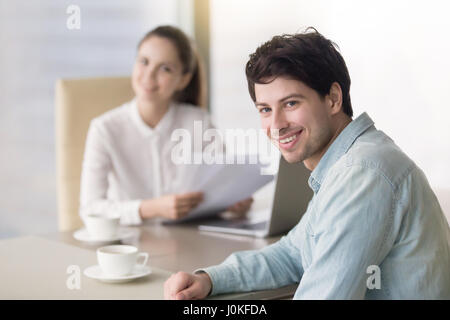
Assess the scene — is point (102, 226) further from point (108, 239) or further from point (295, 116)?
point (295, 116)

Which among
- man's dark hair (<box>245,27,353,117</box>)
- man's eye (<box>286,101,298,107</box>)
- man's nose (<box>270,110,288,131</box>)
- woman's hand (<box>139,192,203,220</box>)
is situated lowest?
woman's hand (<box>139,192,203,220</box>)

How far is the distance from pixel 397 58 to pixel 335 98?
5.70 feet

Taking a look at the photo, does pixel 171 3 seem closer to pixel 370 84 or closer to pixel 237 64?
pixel 237 64

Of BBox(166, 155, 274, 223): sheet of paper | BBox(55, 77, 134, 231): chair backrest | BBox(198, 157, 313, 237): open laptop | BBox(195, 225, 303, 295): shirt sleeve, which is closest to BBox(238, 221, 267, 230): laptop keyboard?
BBox(198, 157, 313, 237): open laptop

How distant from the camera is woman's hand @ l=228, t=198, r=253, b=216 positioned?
2.06 meters

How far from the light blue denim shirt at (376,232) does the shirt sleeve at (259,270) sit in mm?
209

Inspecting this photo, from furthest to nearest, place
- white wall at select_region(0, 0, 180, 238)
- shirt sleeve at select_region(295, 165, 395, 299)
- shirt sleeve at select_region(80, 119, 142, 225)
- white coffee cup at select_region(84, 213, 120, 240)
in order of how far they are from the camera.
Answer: white wall at select_region(0, 0, 180, 238)
shirt sleeve at select_region(80, 119, 142, 225)
white coffee cup at select_region(84, 213, 120, 240)
shirt sleeve at select_region(295, 165, 395, 299)

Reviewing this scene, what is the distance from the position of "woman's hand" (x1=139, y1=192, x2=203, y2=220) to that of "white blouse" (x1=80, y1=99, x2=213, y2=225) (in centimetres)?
34

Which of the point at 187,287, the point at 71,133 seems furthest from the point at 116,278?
the point at 71,133

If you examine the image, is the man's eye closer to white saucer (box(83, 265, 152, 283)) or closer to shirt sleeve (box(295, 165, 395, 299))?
shirt sleeve (box(295, 165, 395, 299))

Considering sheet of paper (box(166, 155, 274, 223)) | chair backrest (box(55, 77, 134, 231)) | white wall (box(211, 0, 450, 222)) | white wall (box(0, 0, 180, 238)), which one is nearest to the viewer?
sheet of paper (box(166, 155, 274, 223))

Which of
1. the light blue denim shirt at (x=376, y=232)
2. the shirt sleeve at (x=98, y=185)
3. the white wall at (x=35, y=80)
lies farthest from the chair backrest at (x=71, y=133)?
the light blue denim shirt at (x=376, y=232)

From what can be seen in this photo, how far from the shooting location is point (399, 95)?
281 centimetres

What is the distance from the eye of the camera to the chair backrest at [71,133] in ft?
7.98
